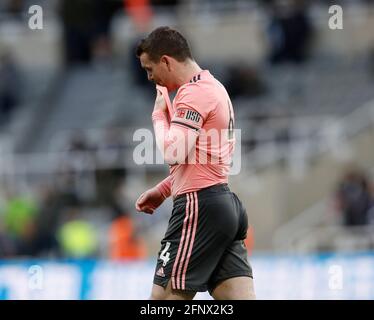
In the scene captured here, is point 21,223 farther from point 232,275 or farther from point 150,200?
point 232,275

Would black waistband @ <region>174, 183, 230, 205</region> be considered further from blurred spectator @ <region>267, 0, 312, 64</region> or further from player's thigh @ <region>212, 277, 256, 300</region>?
blurred spectator @ <region>267, 0, 312, 64</region>

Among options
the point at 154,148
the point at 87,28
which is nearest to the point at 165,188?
the point at 154,148

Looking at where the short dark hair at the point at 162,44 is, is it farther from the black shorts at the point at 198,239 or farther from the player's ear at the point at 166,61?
the black shorts at the point at 198,239

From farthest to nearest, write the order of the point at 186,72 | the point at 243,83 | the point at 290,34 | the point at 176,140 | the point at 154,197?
the point at 290,34, the point at 243,83, the point at 154,197, the point at 186,72, the point at 176,140

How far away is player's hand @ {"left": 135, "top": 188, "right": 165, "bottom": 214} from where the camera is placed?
8.40 m

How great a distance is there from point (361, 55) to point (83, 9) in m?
4.72

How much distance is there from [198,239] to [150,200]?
526 millimetres

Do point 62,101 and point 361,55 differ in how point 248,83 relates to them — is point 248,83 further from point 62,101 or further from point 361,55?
point 62,101

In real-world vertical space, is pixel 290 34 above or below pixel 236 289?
above

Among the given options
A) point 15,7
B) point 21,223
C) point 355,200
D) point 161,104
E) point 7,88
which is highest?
point 15,7

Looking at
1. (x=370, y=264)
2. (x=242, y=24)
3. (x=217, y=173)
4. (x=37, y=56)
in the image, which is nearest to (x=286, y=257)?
(x=370, y=264)

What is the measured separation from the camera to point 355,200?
17.9m

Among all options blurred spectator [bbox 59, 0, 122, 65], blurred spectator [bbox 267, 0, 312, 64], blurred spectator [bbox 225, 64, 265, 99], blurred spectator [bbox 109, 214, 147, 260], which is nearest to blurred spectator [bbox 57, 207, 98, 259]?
blurred spectator [bbox 109, 214, 147, 260]

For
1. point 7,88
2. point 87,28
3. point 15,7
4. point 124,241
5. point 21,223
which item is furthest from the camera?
point 15,7
